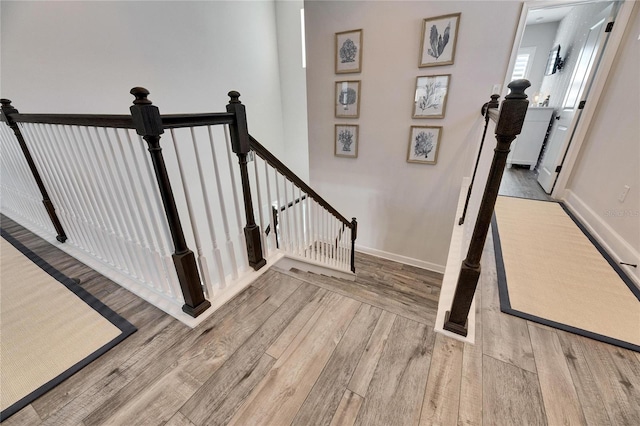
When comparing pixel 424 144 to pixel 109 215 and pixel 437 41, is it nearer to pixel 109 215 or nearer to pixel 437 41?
pixel 437 41

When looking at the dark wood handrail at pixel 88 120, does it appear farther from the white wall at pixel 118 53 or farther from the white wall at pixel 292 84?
the white wall at pixel 292 84

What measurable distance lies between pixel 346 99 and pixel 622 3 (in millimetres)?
2738

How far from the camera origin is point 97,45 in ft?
8.30

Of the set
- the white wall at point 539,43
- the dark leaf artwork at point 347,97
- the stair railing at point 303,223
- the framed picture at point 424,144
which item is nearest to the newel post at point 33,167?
the stair railing at point 303,223

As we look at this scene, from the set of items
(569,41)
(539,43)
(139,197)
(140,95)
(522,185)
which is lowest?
(522,185)

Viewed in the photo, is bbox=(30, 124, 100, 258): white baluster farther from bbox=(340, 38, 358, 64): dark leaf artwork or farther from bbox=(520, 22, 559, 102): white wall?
bbox=(520, 22, 559, 102): white wall

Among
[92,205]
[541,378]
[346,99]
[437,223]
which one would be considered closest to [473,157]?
[437,223]

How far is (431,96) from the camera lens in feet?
9.76

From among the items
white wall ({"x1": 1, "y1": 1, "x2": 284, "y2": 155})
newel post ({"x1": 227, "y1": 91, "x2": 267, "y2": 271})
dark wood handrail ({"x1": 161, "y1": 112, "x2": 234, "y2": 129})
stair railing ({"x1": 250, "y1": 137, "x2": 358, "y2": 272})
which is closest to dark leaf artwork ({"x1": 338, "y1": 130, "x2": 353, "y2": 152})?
Answer: stair railing ({"x1": 250, "y1": 137, "x2": 358, "y2": 272})

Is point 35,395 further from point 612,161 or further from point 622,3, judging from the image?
point 622,3

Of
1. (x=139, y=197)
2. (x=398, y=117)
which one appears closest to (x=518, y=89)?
(x=139, y=197)

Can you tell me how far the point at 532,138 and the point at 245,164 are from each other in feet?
17.8

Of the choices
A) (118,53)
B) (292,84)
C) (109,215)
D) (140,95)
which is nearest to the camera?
(140,95)

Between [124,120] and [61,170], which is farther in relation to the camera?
[61,170]
